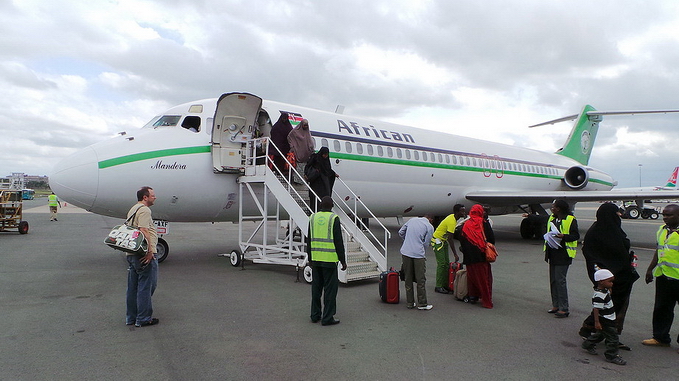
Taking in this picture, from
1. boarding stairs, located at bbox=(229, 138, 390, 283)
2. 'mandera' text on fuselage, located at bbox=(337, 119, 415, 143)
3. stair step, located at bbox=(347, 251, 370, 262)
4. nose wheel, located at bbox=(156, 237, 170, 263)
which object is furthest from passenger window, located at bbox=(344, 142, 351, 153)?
nose wheel, located at bbox=(156, 237, 170, 263)

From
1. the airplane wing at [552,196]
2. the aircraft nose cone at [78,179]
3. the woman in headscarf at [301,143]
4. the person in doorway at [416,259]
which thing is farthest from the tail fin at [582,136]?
the aircraft nose cone at [78,179]

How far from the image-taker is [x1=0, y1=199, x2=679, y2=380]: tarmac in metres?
4.17

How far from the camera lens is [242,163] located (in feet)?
→ 31.9

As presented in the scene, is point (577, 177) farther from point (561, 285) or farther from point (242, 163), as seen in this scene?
point (242, 163)

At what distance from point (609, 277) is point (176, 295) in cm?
618

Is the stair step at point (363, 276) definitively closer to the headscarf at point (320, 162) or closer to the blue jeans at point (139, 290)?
the headscarf at point (320, 162)

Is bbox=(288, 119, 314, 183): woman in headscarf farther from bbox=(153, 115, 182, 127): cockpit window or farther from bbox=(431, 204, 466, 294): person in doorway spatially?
bbox=(431, 204, 466, 294): person in doorway

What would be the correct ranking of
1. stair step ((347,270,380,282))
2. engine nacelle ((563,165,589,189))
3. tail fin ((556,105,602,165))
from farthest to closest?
tail fin ((556,105,602,165))
engine nacelle ((563,165,589,189))
stair step ((347,270,380,282))

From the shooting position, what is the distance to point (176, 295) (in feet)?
23.3

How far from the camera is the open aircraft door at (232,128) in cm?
931

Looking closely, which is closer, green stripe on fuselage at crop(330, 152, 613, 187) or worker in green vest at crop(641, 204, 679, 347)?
worker in green vest at crop(641, 204, 679, 347)

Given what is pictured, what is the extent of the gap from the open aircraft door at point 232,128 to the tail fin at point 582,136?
2070cm

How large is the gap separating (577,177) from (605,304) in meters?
20.1

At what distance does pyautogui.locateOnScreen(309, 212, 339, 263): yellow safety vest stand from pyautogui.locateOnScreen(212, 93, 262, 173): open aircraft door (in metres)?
4.26
